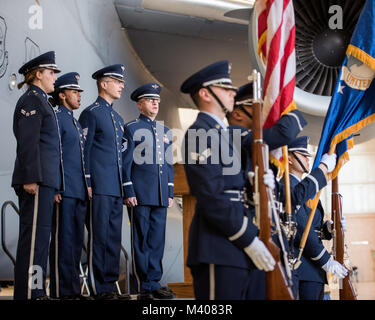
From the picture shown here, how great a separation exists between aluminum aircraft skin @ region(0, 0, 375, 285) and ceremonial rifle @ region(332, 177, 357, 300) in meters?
0.99

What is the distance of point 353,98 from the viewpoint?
9.79 feet

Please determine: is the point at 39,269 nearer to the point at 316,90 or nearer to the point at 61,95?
the point at 61,95

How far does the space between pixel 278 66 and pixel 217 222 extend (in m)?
1.00

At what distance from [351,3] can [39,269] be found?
3.09 m

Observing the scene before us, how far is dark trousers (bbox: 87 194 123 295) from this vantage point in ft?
9.59

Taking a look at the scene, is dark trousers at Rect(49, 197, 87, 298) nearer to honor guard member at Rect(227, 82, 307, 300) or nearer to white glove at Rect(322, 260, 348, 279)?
honor guard member at Rect(227, 82, 307, 300)

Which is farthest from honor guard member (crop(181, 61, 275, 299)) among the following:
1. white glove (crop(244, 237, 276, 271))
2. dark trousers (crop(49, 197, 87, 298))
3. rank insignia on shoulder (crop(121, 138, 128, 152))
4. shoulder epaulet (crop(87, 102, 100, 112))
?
rank insignia on shoulder (crop(121, 138, 128, 152))

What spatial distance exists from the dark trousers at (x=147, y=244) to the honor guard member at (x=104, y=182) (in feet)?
0.55

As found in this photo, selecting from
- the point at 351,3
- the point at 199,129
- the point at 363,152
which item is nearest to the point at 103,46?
the point at 351,3

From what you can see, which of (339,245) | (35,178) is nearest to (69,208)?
(35,178)

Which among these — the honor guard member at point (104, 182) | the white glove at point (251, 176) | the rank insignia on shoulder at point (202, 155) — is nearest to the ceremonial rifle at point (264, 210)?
the white glove at point (251, 176)

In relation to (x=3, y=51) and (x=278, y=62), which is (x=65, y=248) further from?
(x=278, y=62)

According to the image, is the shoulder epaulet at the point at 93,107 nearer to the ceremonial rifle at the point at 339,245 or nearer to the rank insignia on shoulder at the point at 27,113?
the rank insignia on shoulder at the point at 27,113

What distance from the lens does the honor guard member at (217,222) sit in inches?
71.3
